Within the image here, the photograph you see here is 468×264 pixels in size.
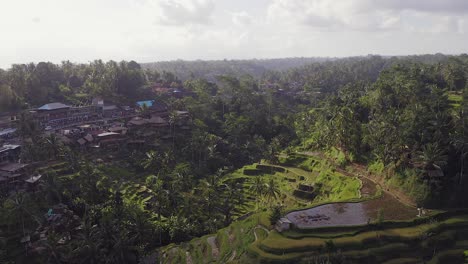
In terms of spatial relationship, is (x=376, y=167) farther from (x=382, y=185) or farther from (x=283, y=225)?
(x=283, y=225)

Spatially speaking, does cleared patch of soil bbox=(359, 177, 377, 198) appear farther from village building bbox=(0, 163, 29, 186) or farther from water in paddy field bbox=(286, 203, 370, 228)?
village building bbox=(0, 163, 29, 186)

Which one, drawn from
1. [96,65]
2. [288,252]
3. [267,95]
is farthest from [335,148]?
[96,65]

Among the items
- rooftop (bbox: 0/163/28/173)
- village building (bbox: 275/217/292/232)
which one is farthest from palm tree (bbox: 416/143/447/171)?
rooftop (bbox: 0/163/28/173)

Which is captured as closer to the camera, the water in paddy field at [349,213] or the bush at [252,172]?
the water in paddy field at [349,213]

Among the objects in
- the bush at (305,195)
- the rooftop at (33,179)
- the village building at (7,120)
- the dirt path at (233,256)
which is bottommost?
the dirt path at (233,256)

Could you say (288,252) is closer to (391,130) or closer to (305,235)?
(305,235)

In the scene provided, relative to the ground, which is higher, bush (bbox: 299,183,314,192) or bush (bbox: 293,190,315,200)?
bush (bbox: 299,183,314,192)

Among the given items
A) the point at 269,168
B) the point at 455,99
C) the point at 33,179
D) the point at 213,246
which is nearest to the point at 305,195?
the point at 269,168

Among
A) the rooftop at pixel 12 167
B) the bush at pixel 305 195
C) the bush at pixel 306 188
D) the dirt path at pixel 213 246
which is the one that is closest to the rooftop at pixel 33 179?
the rooftop at pixel 12 167

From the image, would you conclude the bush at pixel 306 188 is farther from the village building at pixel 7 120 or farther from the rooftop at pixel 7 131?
the rooftop at pixel 7 131

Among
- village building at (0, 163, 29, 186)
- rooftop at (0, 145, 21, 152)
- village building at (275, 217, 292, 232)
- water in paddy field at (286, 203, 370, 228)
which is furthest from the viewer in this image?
rooftop at (0, 145, 21, 152)

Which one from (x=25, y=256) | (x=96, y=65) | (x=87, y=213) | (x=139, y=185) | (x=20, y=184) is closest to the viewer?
(x=25, y=256)
